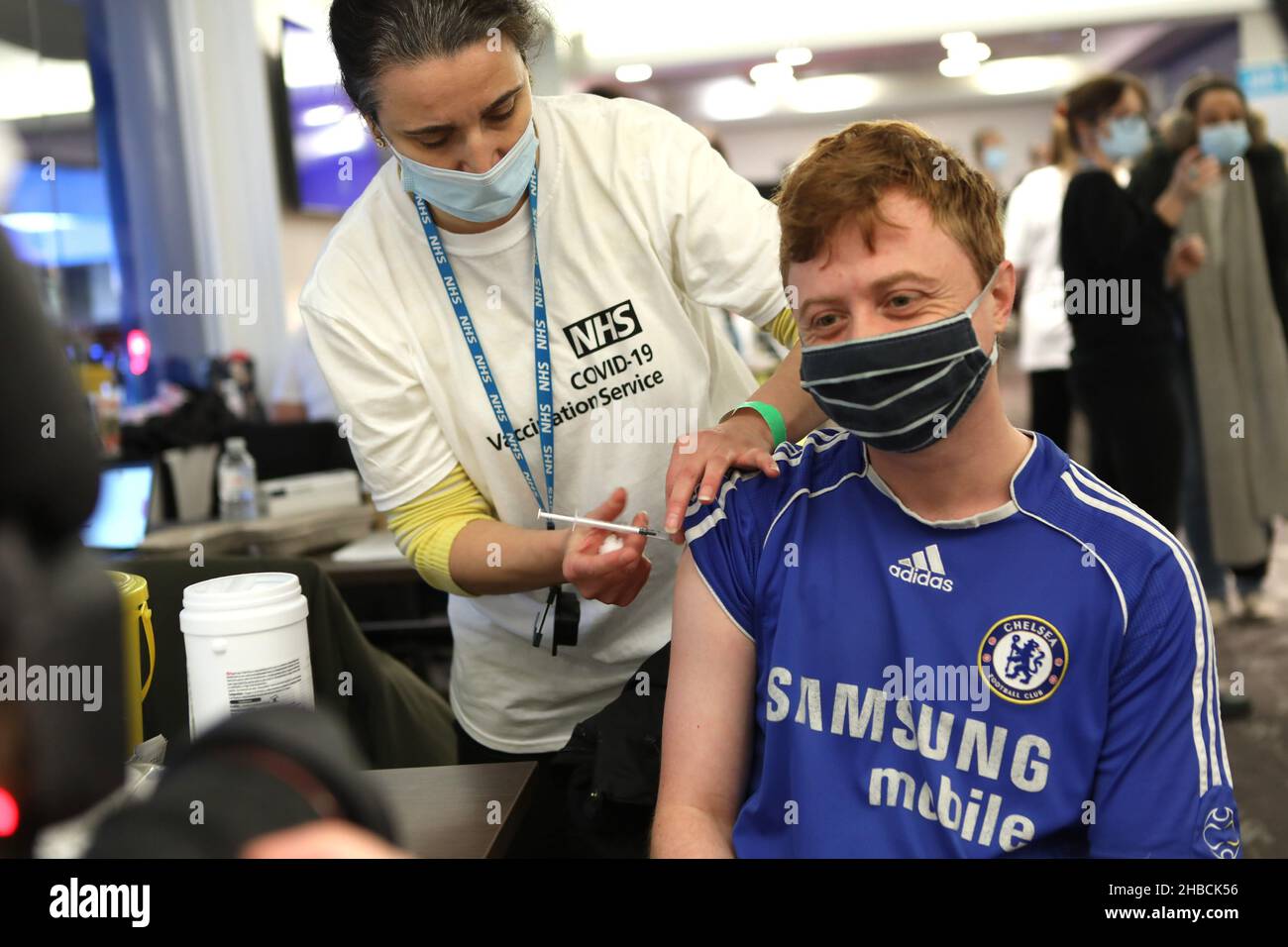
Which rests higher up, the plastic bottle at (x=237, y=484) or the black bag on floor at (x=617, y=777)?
the plastic bottle at (x=237, y=484)

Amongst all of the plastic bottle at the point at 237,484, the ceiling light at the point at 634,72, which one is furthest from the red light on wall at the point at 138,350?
the ceiling light at the point at 634,72

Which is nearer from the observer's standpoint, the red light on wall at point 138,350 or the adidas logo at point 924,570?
the adidas logo at point 924,570

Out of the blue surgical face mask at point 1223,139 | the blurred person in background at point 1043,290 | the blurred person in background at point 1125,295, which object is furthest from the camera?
the blurred person in background at point 1043,290

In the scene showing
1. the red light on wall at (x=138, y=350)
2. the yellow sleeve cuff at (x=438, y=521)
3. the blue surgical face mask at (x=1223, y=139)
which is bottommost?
the yellow sleeve cuff at (x=438, y=521)

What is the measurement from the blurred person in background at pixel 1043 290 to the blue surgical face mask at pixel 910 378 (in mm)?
2773

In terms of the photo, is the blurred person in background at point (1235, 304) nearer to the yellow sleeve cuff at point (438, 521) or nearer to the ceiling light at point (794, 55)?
the yellow sleeve cuff at point (438, 521)

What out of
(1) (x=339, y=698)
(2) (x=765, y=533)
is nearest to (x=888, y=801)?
(2) (x=765, y=533)

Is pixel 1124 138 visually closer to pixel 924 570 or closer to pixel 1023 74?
pixel 924 570

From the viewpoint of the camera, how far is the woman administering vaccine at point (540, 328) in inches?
57.4

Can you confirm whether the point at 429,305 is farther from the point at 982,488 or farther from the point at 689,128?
the point at 982,488

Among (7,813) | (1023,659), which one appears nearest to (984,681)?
(1023,659)

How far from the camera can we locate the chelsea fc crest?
112cm

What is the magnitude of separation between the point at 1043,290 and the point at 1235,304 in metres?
0.65

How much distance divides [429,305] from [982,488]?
0.79m
